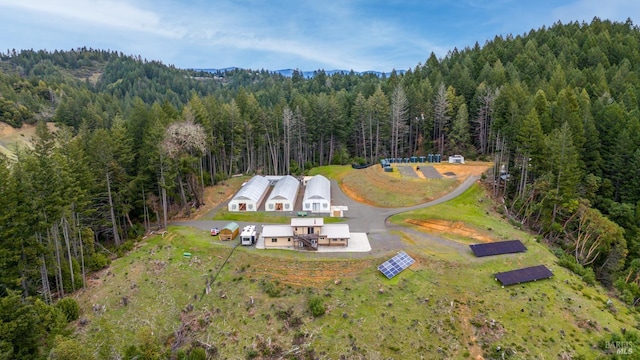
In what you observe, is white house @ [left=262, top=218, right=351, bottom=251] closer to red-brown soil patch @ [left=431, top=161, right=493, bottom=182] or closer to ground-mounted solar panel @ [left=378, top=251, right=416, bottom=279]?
ground-mounted solar panel @ [left=378, top=251, right=416, bottom=279]

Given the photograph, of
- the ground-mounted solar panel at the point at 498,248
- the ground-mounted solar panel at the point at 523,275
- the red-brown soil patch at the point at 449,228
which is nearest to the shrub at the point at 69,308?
the red-brown soil patch at the point at 449,228

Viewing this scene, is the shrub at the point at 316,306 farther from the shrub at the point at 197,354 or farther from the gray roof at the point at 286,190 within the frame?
the gray roof at the point at 286,190

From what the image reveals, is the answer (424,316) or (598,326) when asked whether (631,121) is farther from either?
(424,316)

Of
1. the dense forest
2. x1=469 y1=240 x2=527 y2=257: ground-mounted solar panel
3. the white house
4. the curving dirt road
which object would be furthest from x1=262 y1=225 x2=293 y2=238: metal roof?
x1=469 y1=240 x2=527 y2=257: ground-mounted solar panel

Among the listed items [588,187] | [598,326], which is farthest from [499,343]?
[588,187]

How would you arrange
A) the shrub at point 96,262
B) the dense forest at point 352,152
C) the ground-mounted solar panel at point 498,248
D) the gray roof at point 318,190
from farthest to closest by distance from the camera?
the gray roof at point 318,190 < the shrub at point 96,262 < the ground-mounted solar panel at point 498,248 < the dense forest at point 352,152

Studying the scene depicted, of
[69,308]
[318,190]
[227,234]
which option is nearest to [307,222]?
[227,234]

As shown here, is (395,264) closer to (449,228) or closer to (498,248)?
(498,248)
